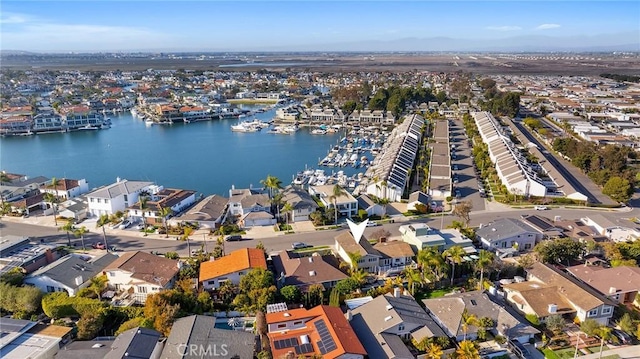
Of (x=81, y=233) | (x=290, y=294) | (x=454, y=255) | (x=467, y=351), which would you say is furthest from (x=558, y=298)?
(x=81, y=233)

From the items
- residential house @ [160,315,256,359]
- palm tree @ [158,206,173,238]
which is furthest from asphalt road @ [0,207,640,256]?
residential house @ [160,315,256,359]

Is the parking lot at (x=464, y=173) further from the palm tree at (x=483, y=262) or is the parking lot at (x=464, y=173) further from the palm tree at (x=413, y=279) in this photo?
the palm tree at (x=413, y=279)

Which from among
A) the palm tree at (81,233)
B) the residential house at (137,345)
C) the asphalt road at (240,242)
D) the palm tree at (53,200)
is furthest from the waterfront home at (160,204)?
the residential house at (137,345)

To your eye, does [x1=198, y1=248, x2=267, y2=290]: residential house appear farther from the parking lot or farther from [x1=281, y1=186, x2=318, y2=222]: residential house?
the parking lot

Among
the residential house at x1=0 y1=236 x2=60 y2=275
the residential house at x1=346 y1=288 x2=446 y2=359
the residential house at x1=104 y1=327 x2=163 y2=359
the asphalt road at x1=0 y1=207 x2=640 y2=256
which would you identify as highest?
the residential house at x1=104 y1=327 x2=163 y2=359

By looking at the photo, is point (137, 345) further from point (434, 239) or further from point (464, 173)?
point (464, 173)

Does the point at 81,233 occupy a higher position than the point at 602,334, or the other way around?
the point at 81,233

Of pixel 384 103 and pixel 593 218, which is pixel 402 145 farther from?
pixel 384 103
